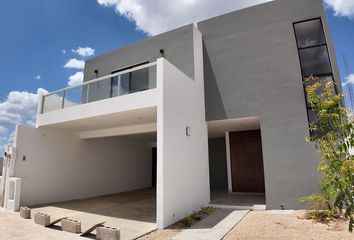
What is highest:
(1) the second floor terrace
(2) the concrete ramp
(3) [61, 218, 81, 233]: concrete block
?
(1) the second floor terrace

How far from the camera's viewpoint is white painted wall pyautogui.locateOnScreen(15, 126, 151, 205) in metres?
9.42

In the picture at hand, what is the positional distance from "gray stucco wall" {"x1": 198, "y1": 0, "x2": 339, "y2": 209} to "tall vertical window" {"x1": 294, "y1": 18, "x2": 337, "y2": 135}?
0.72ft

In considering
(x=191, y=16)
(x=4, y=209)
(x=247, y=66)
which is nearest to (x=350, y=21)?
(x=247, y=66)

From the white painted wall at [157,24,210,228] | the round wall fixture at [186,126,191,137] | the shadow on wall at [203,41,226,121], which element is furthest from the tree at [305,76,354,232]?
the shadow on wall at [203,41,226,121]

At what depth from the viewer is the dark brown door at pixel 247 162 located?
11180 mm

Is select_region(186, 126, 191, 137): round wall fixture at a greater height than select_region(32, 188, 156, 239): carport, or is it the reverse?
select_region(186, 126, 191, 137): round wall fixture

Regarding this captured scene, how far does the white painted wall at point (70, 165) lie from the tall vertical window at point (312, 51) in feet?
32.7

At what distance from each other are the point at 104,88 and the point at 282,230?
22.6 ft

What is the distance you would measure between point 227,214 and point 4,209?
816cm

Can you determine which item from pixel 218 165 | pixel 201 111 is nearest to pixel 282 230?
pixel 201 111

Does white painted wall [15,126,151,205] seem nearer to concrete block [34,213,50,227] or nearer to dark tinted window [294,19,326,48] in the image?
concrete block [34,213,50,227]

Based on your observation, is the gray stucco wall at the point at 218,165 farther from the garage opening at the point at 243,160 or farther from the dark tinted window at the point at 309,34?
the dark tinted window at the point at 309,34

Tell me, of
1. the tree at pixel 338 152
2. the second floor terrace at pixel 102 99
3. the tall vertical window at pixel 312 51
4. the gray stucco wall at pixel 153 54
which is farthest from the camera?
the gray stucco wall at pixel 153 54

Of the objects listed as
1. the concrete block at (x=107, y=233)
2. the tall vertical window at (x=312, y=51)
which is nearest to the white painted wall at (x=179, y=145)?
the concrete block at (x=107, y=233)
